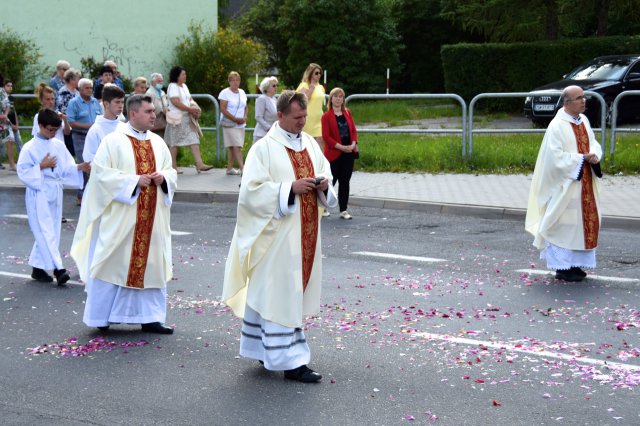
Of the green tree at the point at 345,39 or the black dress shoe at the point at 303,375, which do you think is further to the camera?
the green tree at the point at 345,39

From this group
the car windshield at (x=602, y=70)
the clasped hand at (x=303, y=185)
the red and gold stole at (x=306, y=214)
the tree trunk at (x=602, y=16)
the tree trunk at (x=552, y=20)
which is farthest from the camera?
the tree trunk at (x=552, y=20)

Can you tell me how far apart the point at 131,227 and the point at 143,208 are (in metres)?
0.17

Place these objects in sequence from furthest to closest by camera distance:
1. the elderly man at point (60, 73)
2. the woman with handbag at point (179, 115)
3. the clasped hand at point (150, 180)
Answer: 1. the woman with handbag at point (179, 115)
2. the elderly man at point (60, 73)
3. the clasped hand at point (150, 180)

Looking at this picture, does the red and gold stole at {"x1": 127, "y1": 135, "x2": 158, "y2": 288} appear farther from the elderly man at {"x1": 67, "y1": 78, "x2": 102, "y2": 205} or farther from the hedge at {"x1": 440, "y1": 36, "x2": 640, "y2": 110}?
the hedge at {"x1": 440, "y1": 36, "x2": 640, "y2": 110}

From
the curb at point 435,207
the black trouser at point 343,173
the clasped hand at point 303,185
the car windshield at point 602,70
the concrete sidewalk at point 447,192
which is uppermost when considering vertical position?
the car windshield at point 602,70

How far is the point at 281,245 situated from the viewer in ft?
22.5

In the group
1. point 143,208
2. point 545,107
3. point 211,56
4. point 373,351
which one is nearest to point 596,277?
point 373,351

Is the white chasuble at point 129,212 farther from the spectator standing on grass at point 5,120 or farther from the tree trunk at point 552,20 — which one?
the tree trunk at point 552,20

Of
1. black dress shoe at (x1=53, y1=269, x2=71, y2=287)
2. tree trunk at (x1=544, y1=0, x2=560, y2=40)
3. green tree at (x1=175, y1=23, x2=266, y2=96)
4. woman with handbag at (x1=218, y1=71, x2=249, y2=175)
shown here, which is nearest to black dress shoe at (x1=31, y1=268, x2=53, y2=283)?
black dress shoe at (x1=53, y1=269, x2=71, y2=287)

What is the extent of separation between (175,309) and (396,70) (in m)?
31.1

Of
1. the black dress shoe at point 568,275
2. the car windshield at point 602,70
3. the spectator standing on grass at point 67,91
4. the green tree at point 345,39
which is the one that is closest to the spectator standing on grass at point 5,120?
the spectator standing on grass at point 67,91

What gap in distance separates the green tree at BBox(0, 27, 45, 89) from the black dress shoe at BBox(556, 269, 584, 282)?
801 inches

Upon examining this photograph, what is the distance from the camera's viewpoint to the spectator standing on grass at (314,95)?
49.1 feet

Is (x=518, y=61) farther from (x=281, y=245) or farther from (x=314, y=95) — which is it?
A: (x=281, y=245)
